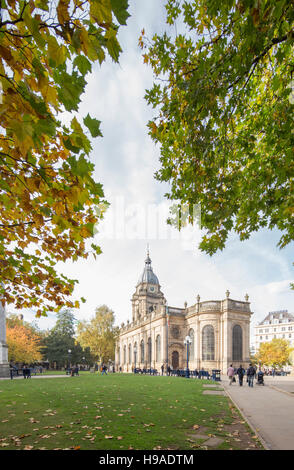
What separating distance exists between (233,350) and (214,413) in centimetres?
3187

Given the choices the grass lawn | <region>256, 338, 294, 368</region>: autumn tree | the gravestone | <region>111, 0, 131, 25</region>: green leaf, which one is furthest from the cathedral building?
<region>111, 0, 131, 25</region>: green leaf

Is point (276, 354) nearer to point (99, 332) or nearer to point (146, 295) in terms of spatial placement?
point (146, 295)

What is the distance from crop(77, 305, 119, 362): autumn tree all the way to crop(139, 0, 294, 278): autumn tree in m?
50.4

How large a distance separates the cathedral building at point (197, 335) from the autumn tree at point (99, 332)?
22.7ft

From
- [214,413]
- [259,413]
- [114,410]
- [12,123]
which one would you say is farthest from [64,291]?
[259,413]

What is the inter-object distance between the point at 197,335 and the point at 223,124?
1565 inches

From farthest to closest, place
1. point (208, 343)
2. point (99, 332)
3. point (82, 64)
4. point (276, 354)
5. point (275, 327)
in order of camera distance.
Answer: point (275, 327) → point (276, 354) → point (99, 332) → point (208, 343) → point (82, 64)

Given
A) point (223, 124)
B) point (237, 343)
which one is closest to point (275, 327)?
point (237, 343)

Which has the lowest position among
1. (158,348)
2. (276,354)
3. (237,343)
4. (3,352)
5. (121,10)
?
(276,354)

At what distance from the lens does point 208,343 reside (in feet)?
129

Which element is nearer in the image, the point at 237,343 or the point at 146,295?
the point at 237,343

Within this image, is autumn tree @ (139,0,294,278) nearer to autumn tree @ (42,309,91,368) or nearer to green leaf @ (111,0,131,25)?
green leaf @ (111,0,131,25)

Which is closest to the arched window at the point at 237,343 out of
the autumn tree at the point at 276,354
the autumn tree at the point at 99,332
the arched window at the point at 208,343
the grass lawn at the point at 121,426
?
the arched window at the point at 208,343
